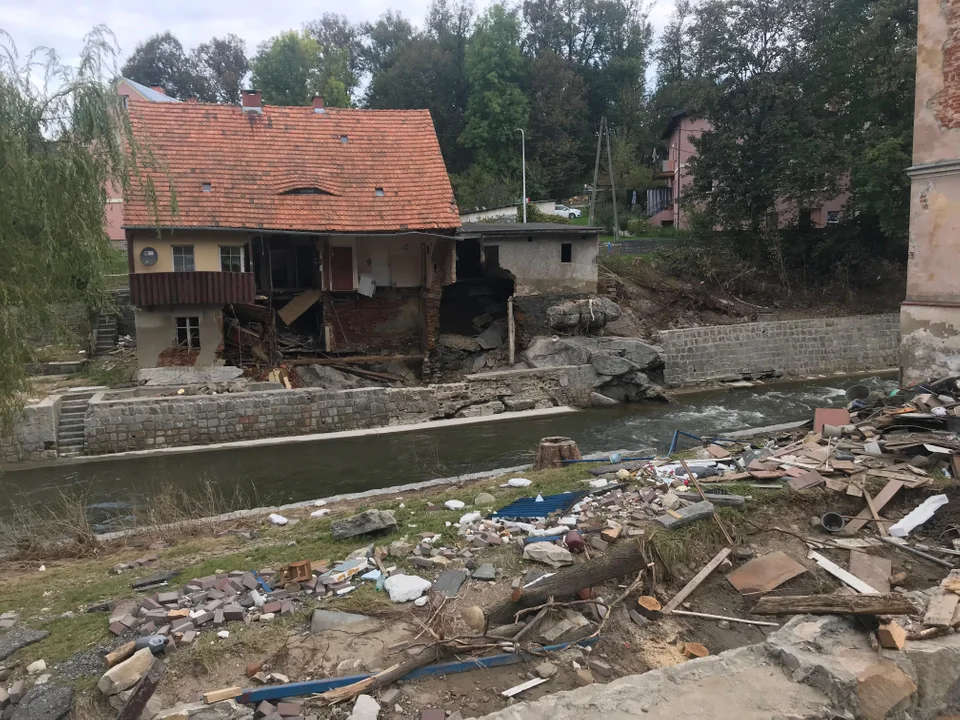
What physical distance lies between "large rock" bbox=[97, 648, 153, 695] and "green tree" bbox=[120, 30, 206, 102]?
48.2 metres

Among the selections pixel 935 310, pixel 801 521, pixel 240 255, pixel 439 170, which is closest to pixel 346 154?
pixel 439 170

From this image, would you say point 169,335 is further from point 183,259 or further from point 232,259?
point 232,259

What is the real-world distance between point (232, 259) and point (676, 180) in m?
22.9

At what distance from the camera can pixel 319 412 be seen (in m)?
16.2

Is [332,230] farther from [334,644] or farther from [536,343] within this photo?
[334,644]

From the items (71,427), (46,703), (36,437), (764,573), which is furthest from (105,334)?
(764,573)

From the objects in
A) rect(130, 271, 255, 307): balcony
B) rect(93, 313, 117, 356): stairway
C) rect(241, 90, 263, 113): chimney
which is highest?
rect(241, 90, 263, 113): chimney

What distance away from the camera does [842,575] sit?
5625mm

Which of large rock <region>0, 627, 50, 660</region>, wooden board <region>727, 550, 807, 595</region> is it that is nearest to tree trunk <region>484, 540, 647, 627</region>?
wooden board <region>727, 550, 807, 595</region>

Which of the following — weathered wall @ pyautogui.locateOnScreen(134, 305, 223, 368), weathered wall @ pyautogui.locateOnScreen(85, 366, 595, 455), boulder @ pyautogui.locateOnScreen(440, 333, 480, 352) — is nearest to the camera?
weathered wall @ pyautogui.locateOnScreen(85, 366, 595, 455)

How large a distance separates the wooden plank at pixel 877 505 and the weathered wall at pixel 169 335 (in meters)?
15.5

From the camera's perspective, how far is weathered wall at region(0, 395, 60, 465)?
45.4 ft

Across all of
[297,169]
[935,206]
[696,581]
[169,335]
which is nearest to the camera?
[696,581]

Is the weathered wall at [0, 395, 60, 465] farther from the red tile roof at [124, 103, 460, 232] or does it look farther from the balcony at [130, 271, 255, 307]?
the red tile roof at [124, 103, 460, 232]
